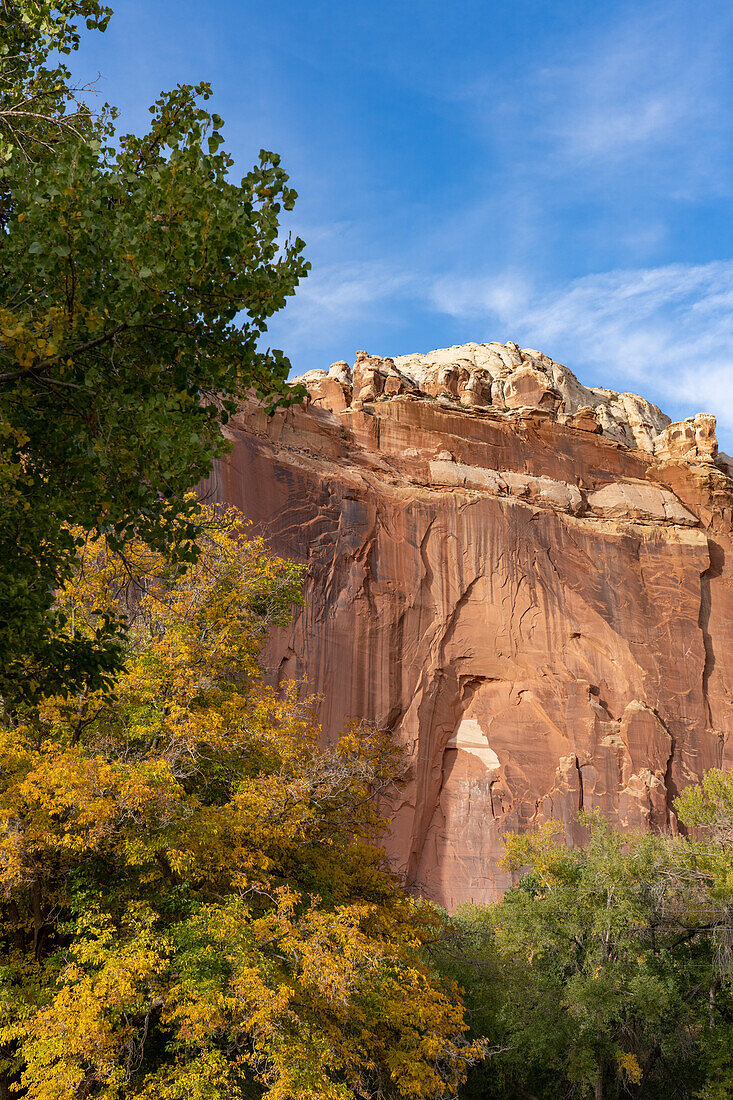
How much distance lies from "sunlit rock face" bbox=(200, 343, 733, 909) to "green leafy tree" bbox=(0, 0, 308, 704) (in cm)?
2988

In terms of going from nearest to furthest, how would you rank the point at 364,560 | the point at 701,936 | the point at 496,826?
the point at 701,936, the point at 496,826, the point at 364,560

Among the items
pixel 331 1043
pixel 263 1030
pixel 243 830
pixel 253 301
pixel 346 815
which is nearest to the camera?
pixel 253 301

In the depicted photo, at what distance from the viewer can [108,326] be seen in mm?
6410

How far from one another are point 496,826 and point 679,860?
18423 millimetres

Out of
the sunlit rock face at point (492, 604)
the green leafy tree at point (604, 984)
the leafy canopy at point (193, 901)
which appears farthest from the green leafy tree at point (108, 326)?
the sunlit rock face at point (492, 604)

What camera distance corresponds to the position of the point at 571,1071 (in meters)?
19.4

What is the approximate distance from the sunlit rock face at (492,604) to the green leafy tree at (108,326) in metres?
29.9

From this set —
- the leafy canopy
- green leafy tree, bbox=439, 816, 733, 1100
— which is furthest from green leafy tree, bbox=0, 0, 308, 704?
green leafy tree, bbox=439, 816, 733, 1100

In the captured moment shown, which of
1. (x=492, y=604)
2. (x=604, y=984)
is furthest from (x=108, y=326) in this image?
(x=492, y=604)

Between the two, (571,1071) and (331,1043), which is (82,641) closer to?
(331,1043)

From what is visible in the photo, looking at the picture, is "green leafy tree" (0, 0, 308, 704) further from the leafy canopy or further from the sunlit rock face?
the sunlit rock face

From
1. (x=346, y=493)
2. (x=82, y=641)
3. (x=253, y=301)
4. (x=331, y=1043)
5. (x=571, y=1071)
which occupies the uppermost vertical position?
(x=346, y=493)

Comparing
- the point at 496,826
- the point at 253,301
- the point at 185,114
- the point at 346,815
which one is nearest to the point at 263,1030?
the point at 346,815

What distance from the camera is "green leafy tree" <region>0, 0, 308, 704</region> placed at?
19.7ft
